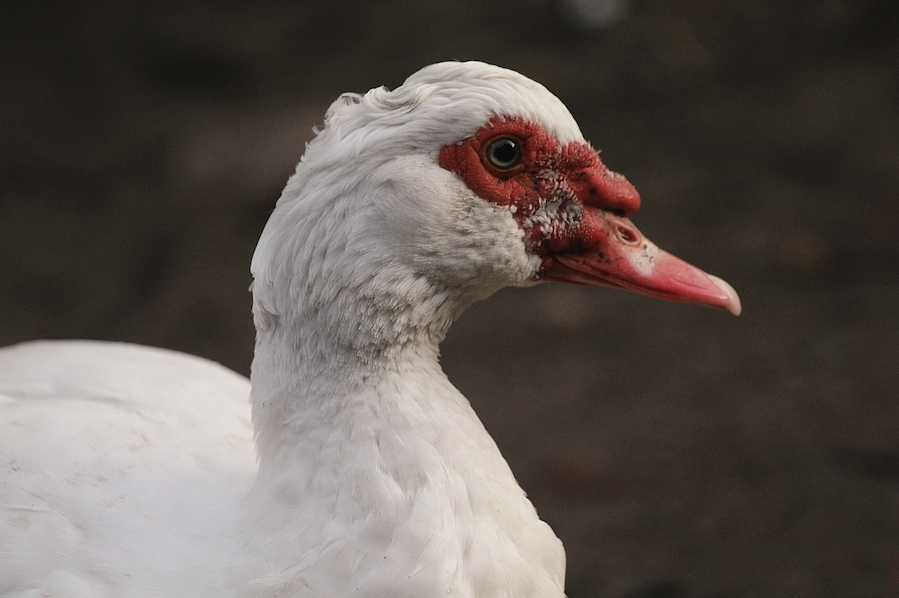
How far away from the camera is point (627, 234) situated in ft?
6.65

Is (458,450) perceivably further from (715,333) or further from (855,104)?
(855,104)

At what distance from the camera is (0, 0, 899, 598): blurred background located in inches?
157

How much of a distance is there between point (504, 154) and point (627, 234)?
0.36m

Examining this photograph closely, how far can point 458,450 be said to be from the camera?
1.85 m

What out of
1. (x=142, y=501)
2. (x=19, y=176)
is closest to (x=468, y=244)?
(x=142, y=501)

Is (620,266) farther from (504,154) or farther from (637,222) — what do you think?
(637,222)

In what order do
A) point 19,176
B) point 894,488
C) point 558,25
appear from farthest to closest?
1. point 558,25
2. point 19,176
3. point 894,488

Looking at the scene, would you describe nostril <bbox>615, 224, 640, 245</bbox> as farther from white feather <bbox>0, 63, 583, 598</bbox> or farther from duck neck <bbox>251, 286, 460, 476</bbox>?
duck neck <bbox>251, 286, 460, 476</bbox>

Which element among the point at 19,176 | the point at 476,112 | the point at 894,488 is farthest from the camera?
the point at 19,176

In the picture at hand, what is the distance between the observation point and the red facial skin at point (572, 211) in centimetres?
182

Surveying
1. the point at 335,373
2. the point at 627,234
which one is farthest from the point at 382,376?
the point at 627,234

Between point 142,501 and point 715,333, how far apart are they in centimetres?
373

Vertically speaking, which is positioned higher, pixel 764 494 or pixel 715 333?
pixel 715 333

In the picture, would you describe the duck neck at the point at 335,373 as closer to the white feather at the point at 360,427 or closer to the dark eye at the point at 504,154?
the white feather at the point at 360,427
